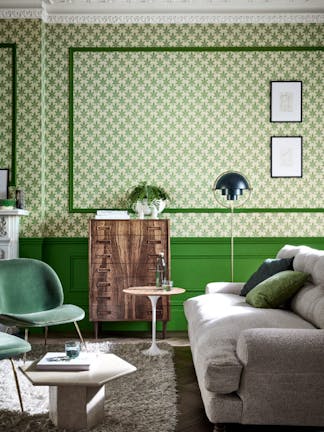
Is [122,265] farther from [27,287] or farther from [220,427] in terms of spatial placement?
[220,427]

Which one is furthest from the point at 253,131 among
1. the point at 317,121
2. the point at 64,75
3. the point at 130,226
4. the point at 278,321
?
the point at 278,321

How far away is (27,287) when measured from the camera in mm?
4199

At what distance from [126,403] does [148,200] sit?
98.0 inches

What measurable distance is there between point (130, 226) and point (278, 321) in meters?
2.21

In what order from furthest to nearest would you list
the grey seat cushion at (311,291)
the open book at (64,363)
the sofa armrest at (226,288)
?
the sofa armrest at (226,288) → the grey seat cushion at (311,291) → the open book at (64,363)

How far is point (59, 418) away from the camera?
2682 millimetres

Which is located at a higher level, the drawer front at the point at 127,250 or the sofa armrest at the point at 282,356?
the drawer front at the point at 127,250

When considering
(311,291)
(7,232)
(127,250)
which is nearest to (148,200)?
(127,250)

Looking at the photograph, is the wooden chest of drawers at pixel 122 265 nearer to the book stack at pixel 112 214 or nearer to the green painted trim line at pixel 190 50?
the book stack at pixel 112 214

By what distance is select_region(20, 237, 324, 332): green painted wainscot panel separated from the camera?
215 inches

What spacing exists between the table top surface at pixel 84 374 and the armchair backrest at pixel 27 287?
140 cm

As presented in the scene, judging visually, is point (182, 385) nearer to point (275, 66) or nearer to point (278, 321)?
point (278, 321)

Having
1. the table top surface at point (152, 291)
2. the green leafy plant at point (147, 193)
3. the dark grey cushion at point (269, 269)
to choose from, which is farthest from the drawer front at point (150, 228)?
the dark grey cushion at point (269, 269)

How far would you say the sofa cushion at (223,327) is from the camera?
96.9 inches
